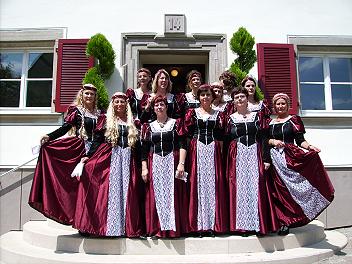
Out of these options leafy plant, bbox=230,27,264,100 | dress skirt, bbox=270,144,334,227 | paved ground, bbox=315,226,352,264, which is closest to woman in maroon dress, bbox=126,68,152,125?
dress skirt, bbox=270,144,334,227

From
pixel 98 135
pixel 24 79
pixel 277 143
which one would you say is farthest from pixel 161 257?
pixel 24 79

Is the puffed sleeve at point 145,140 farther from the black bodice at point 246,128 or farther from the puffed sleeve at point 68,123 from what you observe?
the black bodice at point 246,128

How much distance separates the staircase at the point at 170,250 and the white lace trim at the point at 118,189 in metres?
0.15

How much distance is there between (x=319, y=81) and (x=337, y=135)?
1118 millimetres

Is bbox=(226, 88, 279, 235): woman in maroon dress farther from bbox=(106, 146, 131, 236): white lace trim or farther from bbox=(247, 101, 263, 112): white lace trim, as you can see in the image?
bbox=(106, 146, 131, 236): white lace trim

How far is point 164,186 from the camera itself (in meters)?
3.81

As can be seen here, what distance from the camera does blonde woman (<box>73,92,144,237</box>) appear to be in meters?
3.72

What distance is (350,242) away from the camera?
4621mm

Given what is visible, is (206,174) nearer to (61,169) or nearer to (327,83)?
(61,169)

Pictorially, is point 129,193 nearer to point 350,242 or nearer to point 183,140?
point 183,140

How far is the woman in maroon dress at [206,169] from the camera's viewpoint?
3.81m

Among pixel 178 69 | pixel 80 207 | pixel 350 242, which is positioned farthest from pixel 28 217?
pixel 350 242

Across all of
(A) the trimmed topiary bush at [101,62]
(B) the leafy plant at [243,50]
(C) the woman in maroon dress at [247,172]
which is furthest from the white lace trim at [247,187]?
(A) the trimmed topiary bush at [101,62]

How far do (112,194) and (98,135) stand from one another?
2.30 ft
